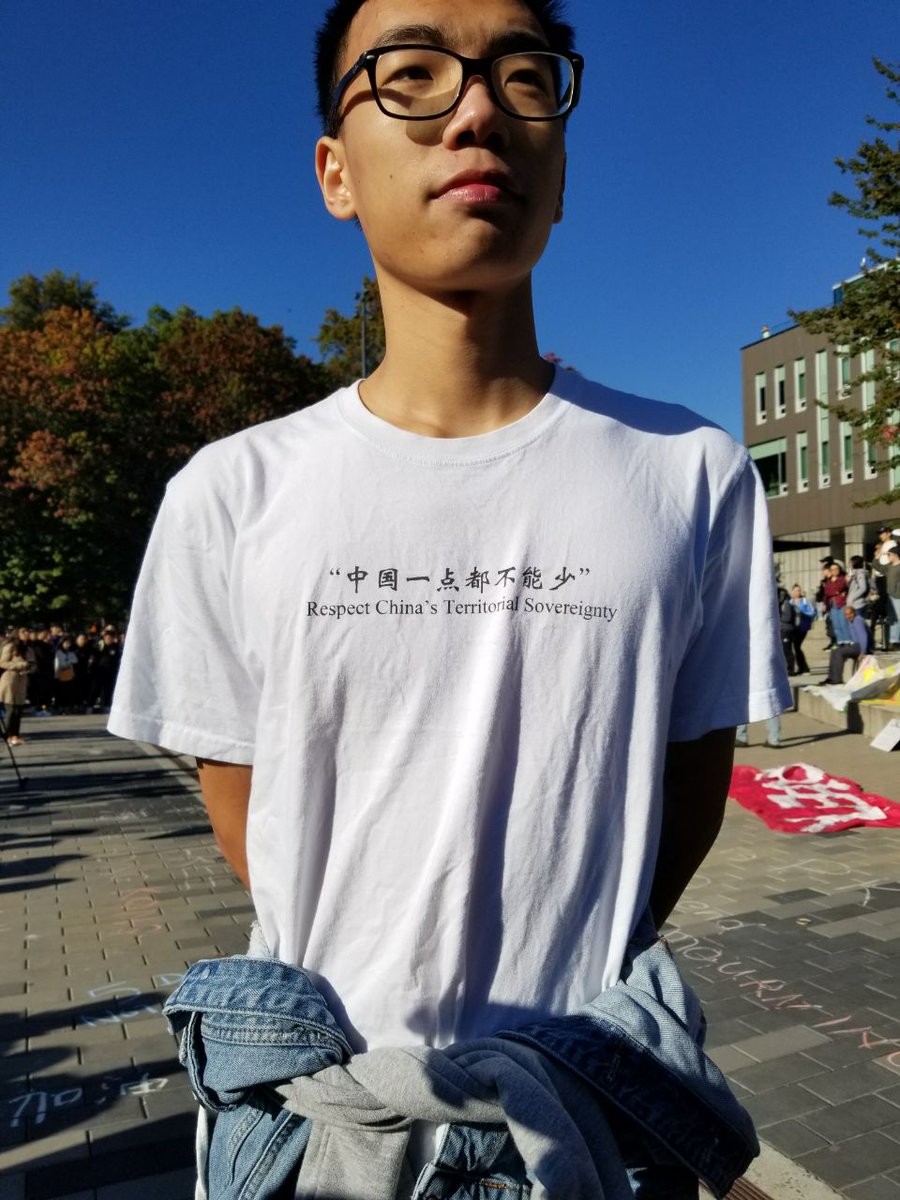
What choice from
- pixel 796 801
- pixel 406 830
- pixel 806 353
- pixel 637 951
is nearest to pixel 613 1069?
pixel 637 951

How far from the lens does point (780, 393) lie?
158 feet

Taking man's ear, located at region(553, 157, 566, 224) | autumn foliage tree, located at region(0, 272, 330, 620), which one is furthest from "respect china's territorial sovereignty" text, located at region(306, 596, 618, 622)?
autumn foliage tree, located at region(0, 272, 330, 620)

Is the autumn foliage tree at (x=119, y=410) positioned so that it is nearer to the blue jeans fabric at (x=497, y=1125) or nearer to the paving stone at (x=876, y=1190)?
the paving stone at (x=876, y=1190)

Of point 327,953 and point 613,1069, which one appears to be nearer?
point 613,1069

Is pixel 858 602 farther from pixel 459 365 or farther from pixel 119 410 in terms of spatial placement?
pixel 119 410

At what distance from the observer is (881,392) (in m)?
13.1

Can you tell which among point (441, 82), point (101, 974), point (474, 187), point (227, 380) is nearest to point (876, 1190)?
point (474, 187)

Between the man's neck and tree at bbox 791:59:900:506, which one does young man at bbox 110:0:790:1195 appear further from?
tree at bbox 791:59:900:506

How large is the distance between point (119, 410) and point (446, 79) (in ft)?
87.2

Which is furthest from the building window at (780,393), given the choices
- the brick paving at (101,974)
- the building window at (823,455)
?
the brick paving at (101,974)

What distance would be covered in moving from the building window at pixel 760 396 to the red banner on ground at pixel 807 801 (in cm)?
4160

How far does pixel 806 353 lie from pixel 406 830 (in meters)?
48.2

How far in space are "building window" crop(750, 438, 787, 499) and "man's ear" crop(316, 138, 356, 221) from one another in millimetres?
48407

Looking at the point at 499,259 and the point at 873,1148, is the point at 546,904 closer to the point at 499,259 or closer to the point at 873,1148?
the point at 499,259
